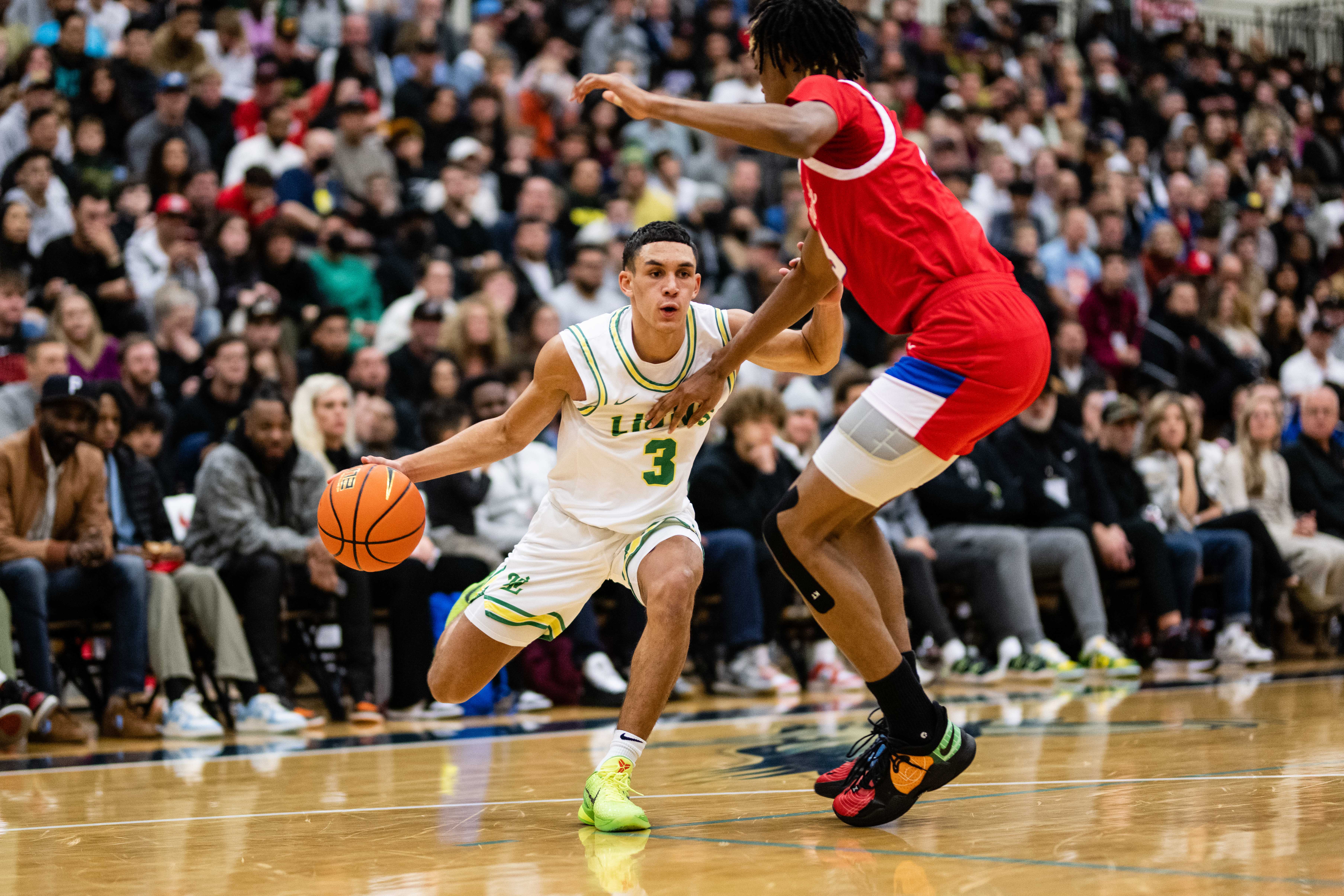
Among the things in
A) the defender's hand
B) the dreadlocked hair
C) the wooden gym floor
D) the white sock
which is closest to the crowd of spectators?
the wooden gym floor

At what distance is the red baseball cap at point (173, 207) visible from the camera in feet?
32.4

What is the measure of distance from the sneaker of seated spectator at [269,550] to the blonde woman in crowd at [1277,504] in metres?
6.52

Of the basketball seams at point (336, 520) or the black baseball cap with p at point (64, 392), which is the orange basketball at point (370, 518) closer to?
the basketball seams at point (336, 520)

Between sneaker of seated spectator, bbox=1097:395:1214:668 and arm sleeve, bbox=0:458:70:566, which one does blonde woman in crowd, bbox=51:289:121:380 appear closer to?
arm sleeve, bbox=0:458:70:566

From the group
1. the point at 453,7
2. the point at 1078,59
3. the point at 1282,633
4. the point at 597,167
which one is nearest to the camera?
the point at 1282,633

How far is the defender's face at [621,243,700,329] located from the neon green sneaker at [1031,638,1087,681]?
5.12 metres

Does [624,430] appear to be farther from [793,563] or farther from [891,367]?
[891,367]

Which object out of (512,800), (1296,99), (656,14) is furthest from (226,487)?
(1296,99)

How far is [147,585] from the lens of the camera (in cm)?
726

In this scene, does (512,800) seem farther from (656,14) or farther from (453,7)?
(453,7)

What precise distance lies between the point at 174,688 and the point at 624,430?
11.5 ft

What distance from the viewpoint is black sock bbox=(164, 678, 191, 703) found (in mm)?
7184

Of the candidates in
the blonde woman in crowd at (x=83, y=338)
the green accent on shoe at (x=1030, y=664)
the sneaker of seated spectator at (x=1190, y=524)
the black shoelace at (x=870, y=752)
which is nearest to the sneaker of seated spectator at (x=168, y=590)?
the blonde woman in crowd at (x=83, y=338)

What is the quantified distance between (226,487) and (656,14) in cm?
907
